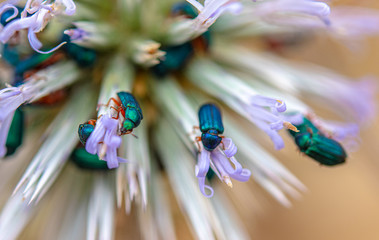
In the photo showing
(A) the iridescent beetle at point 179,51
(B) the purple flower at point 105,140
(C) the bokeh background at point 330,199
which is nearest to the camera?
(B) the purple flower at point 105,140

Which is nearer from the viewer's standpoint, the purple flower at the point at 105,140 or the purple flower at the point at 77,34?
the purple flower at the point at 105,140

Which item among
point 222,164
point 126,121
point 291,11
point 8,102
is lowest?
point 222,164

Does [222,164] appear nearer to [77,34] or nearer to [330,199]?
[77,34]

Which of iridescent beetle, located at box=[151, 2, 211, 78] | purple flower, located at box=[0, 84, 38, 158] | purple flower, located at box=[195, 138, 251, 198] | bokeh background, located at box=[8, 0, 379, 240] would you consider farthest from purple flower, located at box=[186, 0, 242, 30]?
bokeh background, located at box=[8, 0, 379, 240]

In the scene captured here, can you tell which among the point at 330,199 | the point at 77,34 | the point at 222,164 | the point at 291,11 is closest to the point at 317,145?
the point at 222,164

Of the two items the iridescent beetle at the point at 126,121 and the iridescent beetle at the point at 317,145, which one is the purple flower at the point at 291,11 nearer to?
the iridescent beetle at the point at 317,145

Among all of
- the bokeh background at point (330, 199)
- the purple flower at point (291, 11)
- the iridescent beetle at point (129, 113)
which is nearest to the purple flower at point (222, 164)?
the iridescent beetle at point (129, 113)
